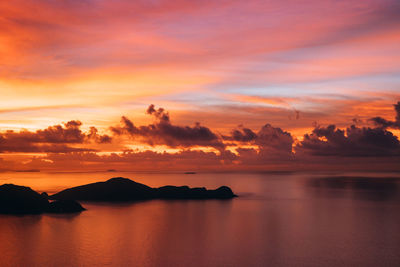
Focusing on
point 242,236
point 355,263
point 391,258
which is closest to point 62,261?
point 242,236

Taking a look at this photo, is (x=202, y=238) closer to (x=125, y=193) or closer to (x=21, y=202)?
(x=21, y=202)

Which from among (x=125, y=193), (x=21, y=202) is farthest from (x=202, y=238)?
(x=125, y=193)

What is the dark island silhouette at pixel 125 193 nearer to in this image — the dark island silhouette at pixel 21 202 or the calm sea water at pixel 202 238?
the calm sea water at pixel 202 238

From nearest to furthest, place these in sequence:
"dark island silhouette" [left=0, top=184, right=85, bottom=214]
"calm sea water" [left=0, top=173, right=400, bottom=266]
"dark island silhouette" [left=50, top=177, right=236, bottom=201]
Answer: "calm sea water" [left=0, top=173, right=400, bottom=266]
"dark island silhouette" [left=0, top=184, right=85, bottom=214]
"dark island silhouette" [left=50, top=177, right=236, bottom=201]

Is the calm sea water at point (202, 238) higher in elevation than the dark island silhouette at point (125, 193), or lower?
lower

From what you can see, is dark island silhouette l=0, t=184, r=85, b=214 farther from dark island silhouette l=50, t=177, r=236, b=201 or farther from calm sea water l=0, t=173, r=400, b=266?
dark island silhouette l=50, t=177, r=236, b=201

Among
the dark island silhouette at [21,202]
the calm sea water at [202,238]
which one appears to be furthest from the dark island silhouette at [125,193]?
the dark island silhouette at [21,202]

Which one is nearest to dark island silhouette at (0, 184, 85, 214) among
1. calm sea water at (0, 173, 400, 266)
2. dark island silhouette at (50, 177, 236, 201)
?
calm sea water at (0, 173, 400, 266)

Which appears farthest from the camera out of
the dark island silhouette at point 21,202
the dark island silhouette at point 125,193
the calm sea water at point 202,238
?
the dark island silhouette at point 125,193
